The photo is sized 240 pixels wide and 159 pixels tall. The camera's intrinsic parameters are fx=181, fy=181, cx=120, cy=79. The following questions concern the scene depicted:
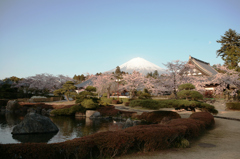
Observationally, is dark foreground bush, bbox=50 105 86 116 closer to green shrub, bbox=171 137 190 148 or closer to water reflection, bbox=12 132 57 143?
water reflection, bbox=12 132 57 143

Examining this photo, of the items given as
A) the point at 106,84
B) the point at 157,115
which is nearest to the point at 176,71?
the point at 157,115

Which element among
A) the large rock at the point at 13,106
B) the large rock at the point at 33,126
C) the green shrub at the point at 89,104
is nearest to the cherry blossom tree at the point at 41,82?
the large rock at the point at 13,106

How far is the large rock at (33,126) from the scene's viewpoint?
449 inches

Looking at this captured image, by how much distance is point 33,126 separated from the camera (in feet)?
38.0

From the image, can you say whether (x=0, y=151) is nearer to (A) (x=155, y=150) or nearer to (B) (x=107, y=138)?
(B) (x=107, y=138)

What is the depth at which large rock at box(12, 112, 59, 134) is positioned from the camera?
37.4ft

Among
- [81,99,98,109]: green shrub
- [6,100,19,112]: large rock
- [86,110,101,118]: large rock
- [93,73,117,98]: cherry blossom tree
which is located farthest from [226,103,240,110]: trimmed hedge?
[6,100,19,112]: large rock

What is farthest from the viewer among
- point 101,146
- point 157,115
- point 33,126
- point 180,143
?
point 157,115

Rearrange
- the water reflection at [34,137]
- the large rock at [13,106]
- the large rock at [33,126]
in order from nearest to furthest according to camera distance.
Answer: the water reflection at [34,137] → the large rock at [33,126] → the large rock at [13,106]

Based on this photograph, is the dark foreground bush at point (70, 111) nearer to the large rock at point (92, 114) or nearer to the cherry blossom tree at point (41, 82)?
the large rock at point (92, 114)

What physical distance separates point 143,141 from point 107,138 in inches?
57.4

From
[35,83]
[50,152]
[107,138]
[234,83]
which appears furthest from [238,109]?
[35,83]

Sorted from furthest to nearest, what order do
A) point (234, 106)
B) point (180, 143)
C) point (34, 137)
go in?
point (234, 106)
point (34, 137)
point (180, 143)

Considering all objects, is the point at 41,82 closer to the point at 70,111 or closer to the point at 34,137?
the point at 70,111
